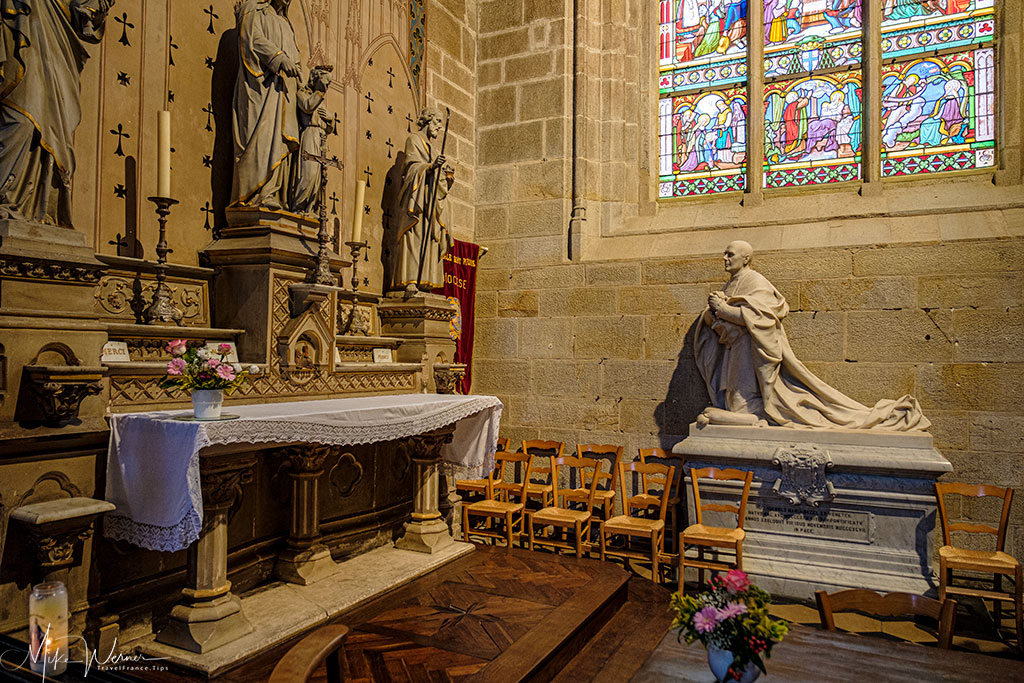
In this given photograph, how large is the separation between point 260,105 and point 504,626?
3196 millimetres

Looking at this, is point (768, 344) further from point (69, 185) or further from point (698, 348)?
point (69, 185)

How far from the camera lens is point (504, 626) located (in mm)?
3568

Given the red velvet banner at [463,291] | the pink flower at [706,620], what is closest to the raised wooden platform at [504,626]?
the pink flower at [706,620]

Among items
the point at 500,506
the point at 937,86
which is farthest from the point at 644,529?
the point at 937,86

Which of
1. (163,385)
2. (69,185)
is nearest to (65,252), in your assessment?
(69,185)

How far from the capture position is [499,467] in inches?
252

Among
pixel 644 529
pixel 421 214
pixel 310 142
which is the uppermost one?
pixel 310 142

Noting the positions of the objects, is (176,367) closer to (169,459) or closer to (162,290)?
(169,459)

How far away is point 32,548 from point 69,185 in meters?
1.50

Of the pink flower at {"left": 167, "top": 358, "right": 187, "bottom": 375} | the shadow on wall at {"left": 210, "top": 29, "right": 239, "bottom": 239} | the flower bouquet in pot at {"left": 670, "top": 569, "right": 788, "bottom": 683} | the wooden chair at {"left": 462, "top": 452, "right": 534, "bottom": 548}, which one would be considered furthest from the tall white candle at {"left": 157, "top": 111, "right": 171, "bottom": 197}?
the flower bouquet in pot at {"left": 670, "top": 569, "right": 788, "bottom": 683}

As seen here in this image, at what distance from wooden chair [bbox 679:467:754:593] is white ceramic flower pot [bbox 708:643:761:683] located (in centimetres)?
267

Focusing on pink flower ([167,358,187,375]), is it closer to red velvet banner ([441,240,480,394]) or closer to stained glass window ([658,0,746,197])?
red velvet banner ([441,240,480,394])

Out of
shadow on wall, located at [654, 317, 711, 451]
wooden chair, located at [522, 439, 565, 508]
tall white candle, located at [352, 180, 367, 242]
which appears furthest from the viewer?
wooden chair, located at [522, 439, 565, 508]

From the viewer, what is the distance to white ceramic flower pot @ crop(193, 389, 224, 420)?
2957mm
